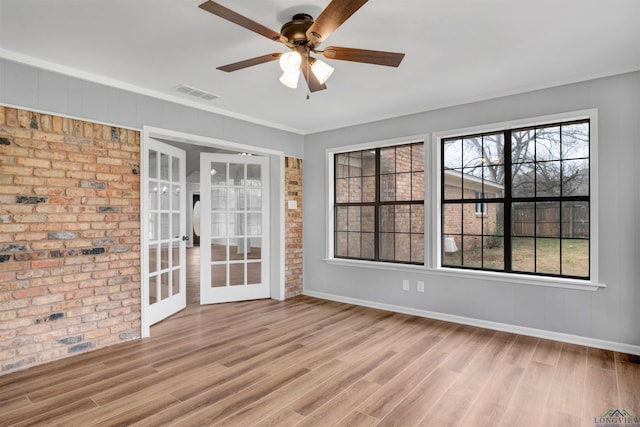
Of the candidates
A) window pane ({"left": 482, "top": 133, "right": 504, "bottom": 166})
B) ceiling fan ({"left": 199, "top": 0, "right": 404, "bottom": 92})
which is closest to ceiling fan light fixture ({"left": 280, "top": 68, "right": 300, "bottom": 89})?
ceiling fan ({"left": 199, "top": 0, "right": 404, "bottom": 92})

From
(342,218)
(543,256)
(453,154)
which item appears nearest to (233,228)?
(342,218)

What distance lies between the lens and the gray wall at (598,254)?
329 centimetres

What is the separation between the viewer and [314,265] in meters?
5.62

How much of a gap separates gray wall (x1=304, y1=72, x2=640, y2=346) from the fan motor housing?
251 centimetres

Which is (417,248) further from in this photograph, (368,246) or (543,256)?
(543,256)

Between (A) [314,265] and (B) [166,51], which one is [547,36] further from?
(A) [314,265]

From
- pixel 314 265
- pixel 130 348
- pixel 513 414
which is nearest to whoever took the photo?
pixel 513 414

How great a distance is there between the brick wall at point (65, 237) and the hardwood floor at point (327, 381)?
248mm

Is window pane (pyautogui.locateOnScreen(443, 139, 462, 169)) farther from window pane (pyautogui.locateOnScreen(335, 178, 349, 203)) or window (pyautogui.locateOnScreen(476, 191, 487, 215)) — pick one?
window pane (pyautogui.locateOnScreen(335, 178, 349, 203))

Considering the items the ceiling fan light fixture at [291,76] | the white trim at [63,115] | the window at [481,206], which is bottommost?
the window at [481,206]

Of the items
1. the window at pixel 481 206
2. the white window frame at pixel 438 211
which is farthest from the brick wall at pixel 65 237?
the window at pixel 481 206

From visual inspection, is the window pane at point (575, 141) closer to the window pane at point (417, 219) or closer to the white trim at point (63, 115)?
the window pane at point (417, 219)

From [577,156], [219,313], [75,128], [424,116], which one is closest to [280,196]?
[219,313]

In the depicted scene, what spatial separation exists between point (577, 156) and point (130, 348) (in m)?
4.77
